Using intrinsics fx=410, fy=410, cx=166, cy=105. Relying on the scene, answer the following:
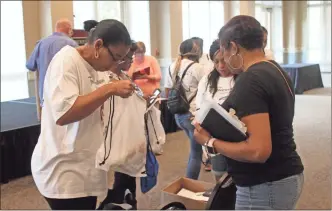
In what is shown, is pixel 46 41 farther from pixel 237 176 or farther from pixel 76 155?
pixel 237 176

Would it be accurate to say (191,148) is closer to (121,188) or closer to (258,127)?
(121,188)

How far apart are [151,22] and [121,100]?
6.80 m

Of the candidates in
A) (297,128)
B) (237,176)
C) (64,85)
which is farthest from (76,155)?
(297,128)

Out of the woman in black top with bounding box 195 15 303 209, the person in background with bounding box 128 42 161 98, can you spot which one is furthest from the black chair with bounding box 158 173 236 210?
the person in background with bounding box 128 42 161 98

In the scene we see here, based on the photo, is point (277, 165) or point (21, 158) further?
point (21, 158)

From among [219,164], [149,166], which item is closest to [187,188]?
[219,164]

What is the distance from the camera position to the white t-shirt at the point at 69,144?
1.40 m

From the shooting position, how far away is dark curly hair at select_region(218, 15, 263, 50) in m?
1.25

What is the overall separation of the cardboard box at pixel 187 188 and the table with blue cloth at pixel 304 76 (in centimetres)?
711

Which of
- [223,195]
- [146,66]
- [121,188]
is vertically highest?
[146,66]

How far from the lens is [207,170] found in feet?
12.8

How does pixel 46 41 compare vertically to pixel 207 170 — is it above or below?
above

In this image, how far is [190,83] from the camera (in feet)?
10.2

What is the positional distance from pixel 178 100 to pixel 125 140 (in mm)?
1531
